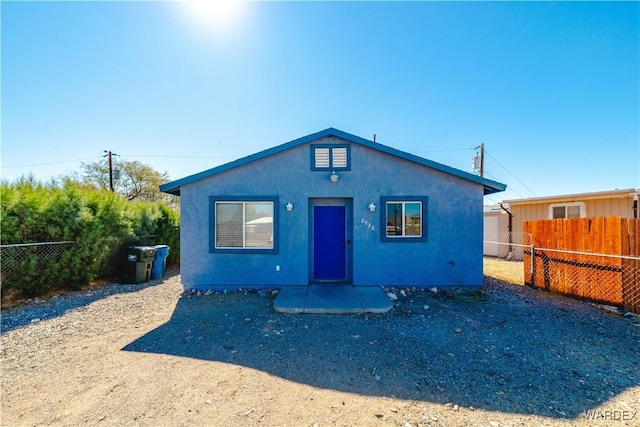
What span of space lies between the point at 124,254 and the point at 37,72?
5.76 metres

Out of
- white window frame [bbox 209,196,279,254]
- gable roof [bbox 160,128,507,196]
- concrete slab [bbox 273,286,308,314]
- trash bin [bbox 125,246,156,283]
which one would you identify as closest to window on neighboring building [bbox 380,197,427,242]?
gable roof [bbox 160,128,507,196]

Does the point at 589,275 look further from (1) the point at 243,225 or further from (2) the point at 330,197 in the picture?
(1) the point at 243,225

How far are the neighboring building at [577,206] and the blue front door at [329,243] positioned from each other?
10153mm

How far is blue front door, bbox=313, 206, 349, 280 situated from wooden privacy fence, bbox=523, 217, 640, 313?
16.6 ft

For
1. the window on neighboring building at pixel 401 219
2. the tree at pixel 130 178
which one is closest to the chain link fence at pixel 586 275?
the window on neighboring building at pixel 401 219

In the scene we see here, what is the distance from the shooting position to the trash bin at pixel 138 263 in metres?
7.85

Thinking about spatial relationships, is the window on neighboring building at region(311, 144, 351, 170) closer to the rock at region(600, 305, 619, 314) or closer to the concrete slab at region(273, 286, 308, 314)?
the concrete slab at region(273, 286, 308, 314)

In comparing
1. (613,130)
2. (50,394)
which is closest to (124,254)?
(50,394)

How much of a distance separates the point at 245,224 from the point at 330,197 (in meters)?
2.33

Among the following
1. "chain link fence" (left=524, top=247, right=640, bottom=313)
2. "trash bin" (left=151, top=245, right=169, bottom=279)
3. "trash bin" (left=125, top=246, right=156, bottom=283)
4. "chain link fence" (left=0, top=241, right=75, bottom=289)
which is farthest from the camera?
"trash bin" (left=151, top=245, right=169, bottom=279)

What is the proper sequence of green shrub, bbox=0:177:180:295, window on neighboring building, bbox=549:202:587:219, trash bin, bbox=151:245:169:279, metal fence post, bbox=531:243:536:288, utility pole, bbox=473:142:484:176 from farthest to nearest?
utility pole, bbox=473:142:484:176, window on neighboring building, bbox=549:202:587:219, trash bin, bbox=151:245:169:279, metal fence post, bbox=531:243:536:288, green shrub, bbox=0:177:180:295

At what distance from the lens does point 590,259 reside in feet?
18.7

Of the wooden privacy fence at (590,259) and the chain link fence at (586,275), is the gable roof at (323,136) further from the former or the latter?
the chain link fence at (586,275)

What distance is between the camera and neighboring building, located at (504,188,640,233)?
930 centimetres
